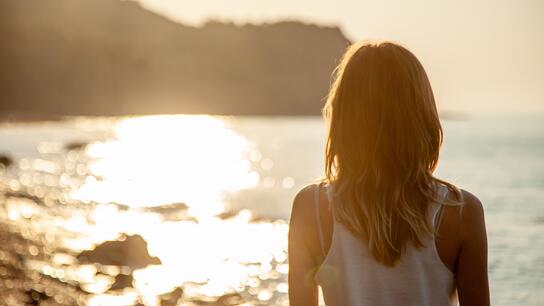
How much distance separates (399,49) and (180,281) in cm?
1861

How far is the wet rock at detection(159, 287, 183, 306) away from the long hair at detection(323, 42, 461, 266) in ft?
50.7

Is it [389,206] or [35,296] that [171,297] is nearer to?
[35,296]

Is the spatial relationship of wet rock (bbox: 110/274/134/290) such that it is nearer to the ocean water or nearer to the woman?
the ocean water

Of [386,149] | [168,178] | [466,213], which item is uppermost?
[168,178]

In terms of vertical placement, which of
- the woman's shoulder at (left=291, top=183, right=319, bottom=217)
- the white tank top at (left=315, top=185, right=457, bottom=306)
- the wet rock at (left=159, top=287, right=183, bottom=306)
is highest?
the woman's shoulder at (left=291, top=183, right=319, bottom=217)

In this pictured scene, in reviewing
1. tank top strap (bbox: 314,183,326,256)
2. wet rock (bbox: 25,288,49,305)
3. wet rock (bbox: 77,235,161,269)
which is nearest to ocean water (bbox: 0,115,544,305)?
wet rock (bbox: 77,235,161,269)

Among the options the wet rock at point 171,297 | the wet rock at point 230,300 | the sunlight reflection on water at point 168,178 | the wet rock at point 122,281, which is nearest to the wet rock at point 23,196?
the sunlight reflection on water at point 168,178

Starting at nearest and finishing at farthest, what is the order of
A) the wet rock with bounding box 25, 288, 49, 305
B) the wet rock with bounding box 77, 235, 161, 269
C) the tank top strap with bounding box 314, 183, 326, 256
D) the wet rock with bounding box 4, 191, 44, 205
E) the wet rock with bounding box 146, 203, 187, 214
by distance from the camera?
the tank top strap with bounding box 314, 183, 326, 256, the wet rock with bounding box 25, 288, 49, 305, the wet rock with bounding box 77, 235, 161, 269, the wet rock with bounding box 146, 203, 187, 214, the wet rock with bounding box 4, 191, 44, 205

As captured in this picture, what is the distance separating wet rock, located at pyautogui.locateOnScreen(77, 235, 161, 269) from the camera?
22281 millimetres

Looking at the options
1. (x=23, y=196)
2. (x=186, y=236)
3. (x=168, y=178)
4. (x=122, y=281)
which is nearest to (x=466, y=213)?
(x=122, y=281)

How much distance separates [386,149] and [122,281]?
17742mm

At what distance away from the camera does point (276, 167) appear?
9019 cm

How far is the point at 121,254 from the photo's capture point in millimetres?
22516

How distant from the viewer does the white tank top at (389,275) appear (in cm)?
280
